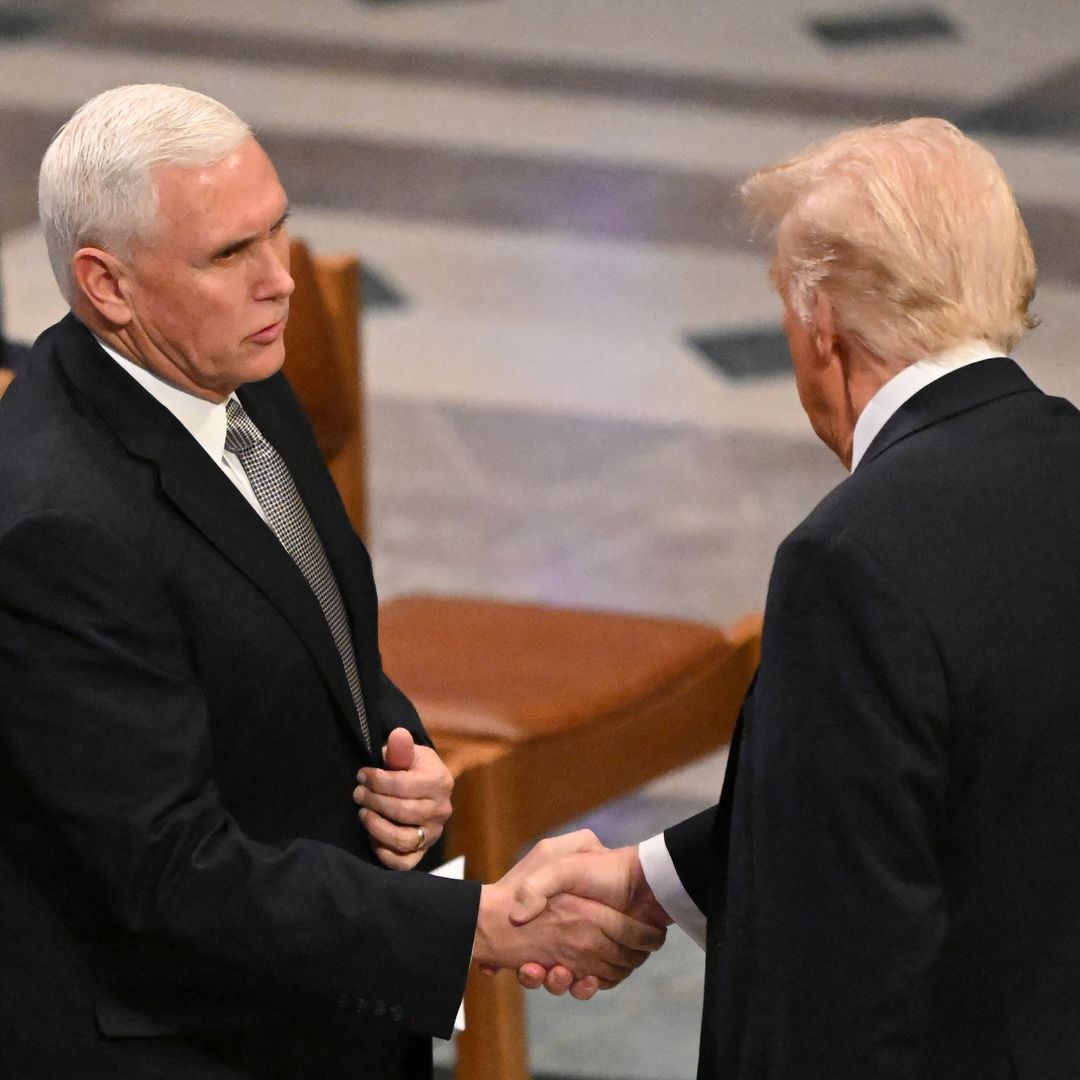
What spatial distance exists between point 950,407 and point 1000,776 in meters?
0.29

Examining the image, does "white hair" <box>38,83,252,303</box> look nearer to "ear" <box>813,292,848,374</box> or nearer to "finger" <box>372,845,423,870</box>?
"ear" <box>813,292,848,374</box>

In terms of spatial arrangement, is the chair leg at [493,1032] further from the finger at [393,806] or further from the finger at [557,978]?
the finger at [393,806]

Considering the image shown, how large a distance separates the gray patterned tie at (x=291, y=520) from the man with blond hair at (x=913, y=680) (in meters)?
0.44

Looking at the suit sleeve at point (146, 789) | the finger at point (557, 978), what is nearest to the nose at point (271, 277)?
the suit sleeve at point (146, 789)

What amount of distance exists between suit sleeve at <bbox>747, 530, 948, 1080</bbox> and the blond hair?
21cm

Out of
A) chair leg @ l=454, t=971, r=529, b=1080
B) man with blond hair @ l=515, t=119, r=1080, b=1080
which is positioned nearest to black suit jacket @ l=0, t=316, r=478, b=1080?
man with blond hair @ l=515, t=119, r=1080, b=1080

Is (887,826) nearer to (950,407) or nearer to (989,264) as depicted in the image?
(950,407)

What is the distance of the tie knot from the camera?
1.92m

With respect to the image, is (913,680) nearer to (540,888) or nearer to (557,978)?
(540,888)

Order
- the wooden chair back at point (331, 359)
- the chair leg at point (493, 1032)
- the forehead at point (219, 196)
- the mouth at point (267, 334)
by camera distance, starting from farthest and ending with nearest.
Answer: the wooden chair back at point (331, 359), the chair leg at point (493, 1032), the mouth at point (267, 334), the forehead at point (219, 196)

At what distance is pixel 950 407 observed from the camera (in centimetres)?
162

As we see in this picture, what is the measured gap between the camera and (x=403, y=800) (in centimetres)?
199

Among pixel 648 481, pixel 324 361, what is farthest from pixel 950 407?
pixel 648 481

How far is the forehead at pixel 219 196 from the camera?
1722mm
